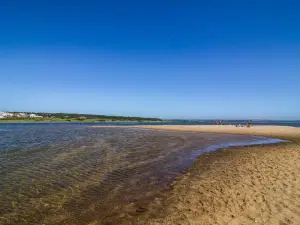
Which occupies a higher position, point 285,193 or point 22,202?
point 285,193

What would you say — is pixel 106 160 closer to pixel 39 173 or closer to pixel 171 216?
pixel 39 173

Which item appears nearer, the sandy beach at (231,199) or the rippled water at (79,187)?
the sandy beach at (231,199)

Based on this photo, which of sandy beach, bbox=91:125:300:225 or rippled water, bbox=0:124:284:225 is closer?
sandy beach, bbox=91:125:300:225

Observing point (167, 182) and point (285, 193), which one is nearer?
point (285, 193)

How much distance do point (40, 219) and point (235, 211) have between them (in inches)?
253

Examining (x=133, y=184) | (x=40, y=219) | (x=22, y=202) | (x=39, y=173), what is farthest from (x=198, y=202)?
(x=39, y=173)

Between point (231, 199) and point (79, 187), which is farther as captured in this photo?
point (79, 187)

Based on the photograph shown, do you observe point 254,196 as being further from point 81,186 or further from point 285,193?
point 81,186

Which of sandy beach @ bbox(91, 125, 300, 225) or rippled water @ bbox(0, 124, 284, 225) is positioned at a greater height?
sandy beach @ bbox(91, 125, 300, 225)

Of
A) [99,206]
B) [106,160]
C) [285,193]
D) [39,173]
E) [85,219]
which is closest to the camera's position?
[85,219]

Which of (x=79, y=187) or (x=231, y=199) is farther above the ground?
(x=231, y=199)

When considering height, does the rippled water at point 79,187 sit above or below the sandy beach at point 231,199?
below

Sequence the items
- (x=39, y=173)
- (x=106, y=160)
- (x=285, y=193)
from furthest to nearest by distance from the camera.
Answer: (x=106, y=160), (x=39, y=173), (x=285, y=193)

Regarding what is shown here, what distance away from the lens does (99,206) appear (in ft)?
25.3
